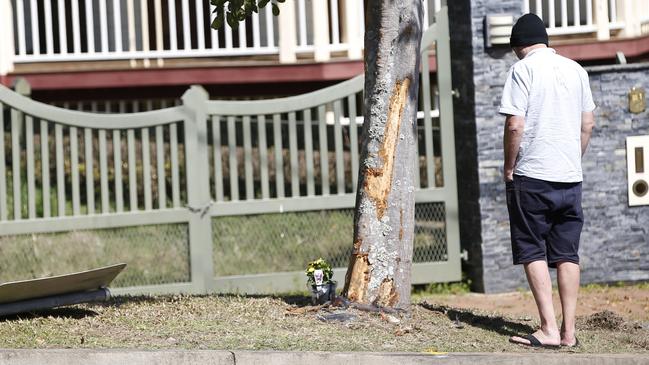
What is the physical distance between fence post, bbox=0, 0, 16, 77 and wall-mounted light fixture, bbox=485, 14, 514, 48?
6.28 meters

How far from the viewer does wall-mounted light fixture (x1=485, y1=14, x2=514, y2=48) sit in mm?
9688

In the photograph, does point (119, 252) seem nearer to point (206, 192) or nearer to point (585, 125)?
point (206, 192)

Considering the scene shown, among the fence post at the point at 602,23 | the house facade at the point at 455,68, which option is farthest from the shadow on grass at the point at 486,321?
the fence post at the point at 602,23

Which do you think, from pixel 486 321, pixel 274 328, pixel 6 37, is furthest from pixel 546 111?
pixel 6 37

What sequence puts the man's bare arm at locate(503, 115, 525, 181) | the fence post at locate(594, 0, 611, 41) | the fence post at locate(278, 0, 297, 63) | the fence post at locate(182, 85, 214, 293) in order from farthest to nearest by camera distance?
the fence post at locate(594, 0, 611, 41) → the fence post at locate(278, 0, 297, 63) → the fence post at locate(182, 85, 214, 293) → the man's bare arm at locate(503, 115, 525, 181)

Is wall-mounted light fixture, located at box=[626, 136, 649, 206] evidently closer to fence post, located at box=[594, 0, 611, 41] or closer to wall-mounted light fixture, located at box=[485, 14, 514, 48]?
wall-mounted light fixture, located at box=[485, 14, 514, 48]

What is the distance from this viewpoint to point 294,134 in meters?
9.93

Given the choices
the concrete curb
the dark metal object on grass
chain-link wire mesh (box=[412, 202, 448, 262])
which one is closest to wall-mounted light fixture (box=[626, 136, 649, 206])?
chain-link wire mesh (box=[412, 202, 448, 262])

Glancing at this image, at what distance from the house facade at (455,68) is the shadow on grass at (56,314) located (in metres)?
3.43

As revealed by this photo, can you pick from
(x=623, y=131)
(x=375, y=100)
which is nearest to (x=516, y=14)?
(x=623, y=131)

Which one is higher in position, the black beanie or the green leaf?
the green leaf

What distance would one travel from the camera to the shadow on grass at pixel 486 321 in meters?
7.47

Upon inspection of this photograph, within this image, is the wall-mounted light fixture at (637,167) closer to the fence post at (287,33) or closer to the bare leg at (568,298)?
the bare leg at (568,298)

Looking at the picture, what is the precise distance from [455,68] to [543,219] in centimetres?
338
